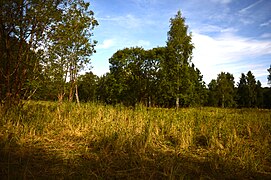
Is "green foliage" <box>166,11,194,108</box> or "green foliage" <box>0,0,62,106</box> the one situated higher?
"green foliage" <box>166,11,194,108</box>

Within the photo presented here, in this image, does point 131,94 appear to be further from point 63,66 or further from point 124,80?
point 63,66

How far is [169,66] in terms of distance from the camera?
29203 millimetres

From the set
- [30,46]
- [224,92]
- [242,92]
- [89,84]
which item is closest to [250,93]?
[242,92]

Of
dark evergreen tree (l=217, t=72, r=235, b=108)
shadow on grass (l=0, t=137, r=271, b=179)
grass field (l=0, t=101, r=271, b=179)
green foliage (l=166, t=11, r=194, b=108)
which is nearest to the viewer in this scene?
shadow on grass (l=0, t=137, r=271, b=179)

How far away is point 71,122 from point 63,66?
2741mm

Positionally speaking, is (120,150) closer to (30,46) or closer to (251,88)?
(30,46)

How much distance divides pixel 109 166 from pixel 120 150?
826 mm

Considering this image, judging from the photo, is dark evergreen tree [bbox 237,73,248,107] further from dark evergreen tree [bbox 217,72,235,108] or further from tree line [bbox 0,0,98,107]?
tree line [bbox 0,0,98,107]

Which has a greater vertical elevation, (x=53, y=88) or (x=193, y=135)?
(x=53, y=88)

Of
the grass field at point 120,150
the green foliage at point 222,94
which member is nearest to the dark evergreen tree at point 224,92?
the green foliage at point 222,94

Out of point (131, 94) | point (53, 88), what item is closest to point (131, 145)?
point (53, 88)

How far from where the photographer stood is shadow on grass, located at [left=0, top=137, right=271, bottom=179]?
3033 millimetres

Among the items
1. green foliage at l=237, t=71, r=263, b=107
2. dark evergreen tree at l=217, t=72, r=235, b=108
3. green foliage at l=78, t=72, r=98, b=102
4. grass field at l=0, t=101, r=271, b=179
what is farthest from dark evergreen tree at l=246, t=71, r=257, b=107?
grass field at l=0, t=101, r=271, b=179

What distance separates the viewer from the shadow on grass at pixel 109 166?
303cm
